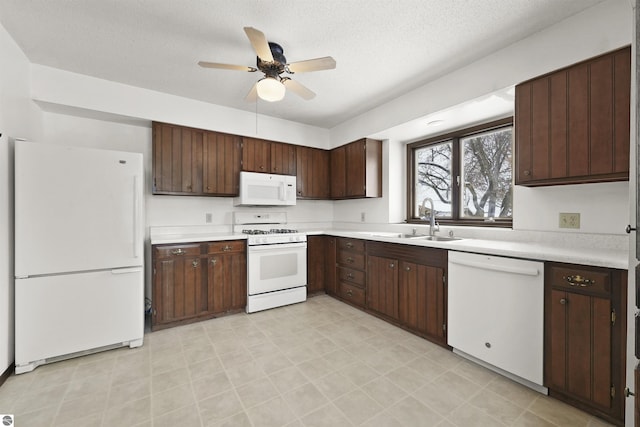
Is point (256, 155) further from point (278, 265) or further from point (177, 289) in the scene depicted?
point (177, 289)

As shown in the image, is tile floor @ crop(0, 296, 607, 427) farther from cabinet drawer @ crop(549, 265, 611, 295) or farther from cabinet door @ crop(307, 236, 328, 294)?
cabinet door @ crop(307, 236, 328, 294)

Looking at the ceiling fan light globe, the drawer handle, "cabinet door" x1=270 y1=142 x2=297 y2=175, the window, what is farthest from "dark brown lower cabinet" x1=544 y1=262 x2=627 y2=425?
"cabinet door" x1=270 y1=142 x2=297 y2=175

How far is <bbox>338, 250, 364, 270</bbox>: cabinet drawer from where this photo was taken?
333 cm

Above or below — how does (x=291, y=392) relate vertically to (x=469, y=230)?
below

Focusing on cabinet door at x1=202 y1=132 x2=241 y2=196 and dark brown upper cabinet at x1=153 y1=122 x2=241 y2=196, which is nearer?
dark brown upper cabinet at x1=153 y1=122 x2=241 y2=196

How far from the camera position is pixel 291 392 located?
5.83 feet

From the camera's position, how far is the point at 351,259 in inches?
137

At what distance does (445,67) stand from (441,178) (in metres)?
1.31

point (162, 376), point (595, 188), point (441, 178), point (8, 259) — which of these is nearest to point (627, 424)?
point (595, 188)

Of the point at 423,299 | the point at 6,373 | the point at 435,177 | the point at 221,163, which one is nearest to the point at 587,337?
the point at 423,299

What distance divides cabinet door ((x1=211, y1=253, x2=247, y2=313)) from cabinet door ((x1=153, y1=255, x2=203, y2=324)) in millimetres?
119

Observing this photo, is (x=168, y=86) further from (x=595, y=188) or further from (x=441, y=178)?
(x=595, y=188)

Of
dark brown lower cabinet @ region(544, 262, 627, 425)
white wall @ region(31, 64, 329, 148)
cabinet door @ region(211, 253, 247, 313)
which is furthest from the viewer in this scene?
cabinet door @ region(211, 253, 247, 313)

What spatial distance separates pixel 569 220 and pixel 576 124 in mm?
729
